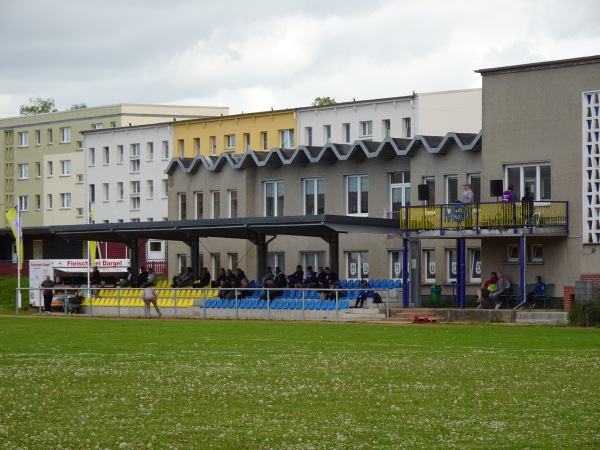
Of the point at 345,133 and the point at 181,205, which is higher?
the point at 345,133

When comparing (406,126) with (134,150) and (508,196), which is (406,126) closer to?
(508,196)

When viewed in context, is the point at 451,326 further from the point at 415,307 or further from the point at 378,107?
the point at 378,107

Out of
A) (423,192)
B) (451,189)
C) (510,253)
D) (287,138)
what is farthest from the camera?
(287,138)

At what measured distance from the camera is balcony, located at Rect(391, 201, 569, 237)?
44250 millimetres

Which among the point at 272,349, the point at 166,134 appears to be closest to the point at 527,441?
the point at 272,349

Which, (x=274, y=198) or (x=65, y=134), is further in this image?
(x=65, y=134)

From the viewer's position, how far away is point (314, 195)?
58.3 metres

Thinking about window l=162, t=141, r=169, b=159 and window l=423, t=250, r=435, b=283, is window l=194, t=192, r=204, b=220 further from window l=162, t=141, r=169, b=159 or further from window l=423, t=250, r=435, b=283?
window l=162, t=141, r=169, b=159

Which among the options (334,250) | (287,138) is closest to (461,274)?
(334,250)

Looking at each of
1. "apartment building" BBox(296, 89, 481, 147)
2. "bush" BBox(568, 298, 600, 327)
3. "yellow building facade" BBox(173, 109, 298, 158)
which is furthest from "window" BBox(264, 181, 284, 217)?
"bush" BBox(568, 298, 600, 327)

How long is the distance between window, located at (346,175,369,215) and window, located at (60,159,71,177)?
53.8m

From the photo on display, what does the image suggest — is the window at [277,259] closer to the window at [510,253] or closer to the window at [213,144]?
the window at [510,253]

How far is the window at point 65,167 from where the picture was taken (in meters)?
106

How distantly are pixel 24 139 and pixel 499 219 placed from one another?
74.5 meters
